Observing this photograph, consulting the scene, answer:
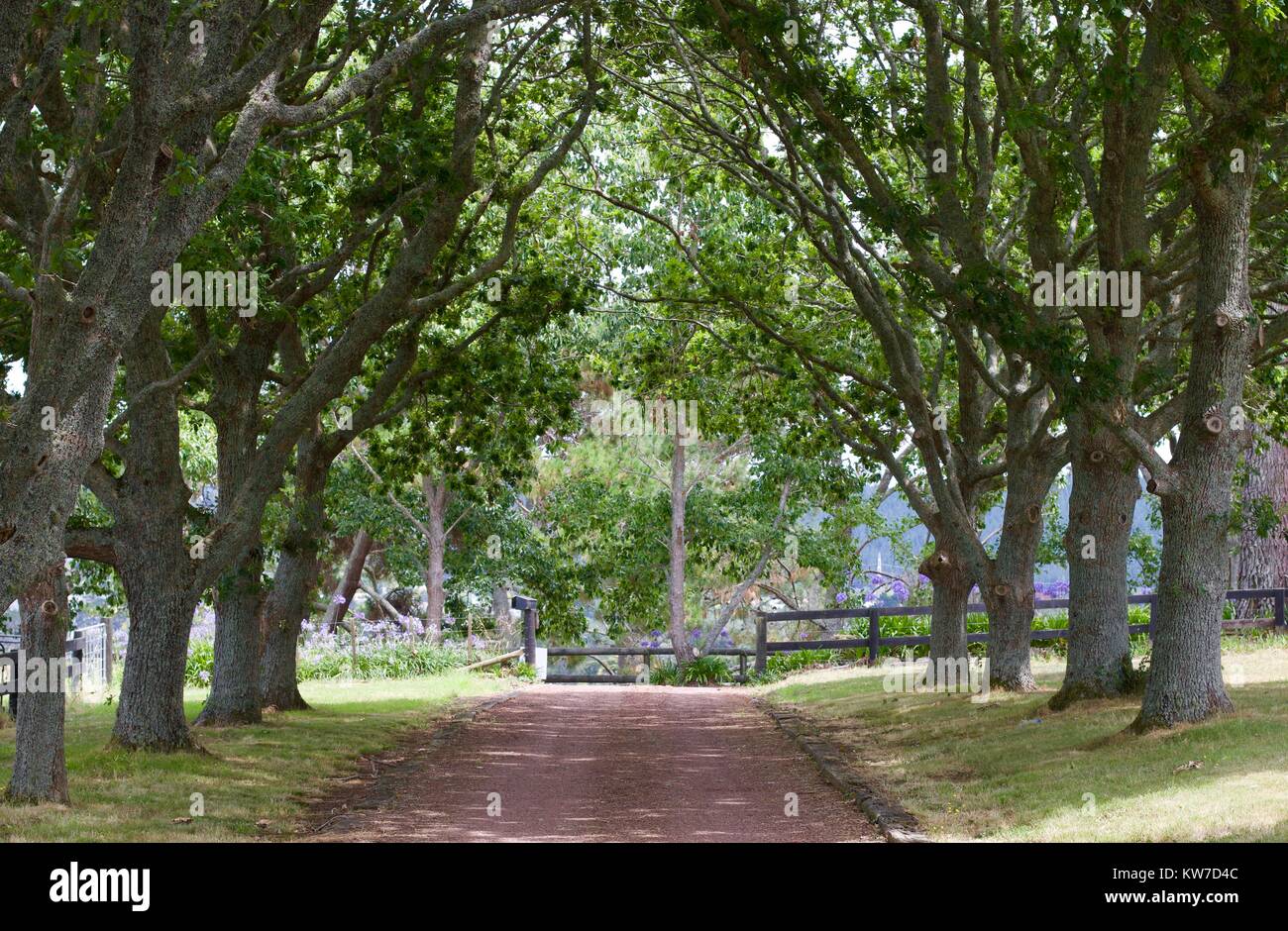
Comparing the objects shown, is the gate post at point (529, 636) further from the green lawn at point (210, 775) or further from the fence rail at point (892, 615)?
the green lawn at point (210, 775)

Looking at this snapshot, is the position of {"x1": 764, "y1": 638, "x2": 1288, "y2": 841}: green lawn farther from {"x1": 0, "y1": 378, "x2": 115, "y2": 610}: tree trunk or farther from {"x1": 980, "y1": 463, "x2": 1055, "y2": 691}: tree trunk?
{"x1": 0, "y1": 378, "x2": 115, "y2": 610}: tree trunk

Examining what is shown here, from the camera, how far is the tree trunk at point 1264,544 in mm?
24891

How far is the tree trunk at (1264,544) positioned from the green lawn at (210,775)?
15.9 meters

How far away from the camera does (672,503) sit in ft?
109

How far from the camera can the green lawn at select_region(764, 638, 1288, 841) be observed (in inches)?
343

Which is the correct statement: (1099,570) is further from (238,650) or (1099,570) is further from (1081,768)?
(238,650)

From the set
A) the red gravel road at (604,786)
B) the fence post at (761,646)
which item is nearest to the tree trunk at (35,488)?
the red gravel road at (604,786)

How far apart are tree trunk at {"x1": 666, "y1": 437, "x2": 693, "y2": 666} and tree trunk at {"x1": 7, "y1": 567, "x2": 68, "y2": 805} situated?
22589mm

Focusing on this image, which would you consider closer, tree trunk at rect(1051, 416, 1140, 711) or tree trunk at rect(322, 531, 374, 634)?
tree trunk at rect(1051, 416, 1140, 711)

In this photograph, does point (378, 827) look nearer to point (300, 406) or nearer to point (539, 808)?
point (539, 808)

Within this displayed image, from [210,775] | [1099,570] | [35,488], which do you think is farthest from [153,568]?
[1099,570]

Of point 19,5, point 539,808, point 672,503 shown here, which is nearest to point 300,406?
point 539,808

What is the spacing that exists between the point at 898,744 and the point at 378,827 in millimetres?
6847

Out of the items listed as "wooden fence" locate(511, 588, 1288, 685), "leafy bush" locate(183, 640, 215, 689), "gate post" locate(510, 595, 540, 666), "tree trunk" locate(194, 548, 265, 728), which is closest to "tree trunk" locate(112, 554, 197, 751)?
"tree trunk" locate(194, 548, 265, 728)
